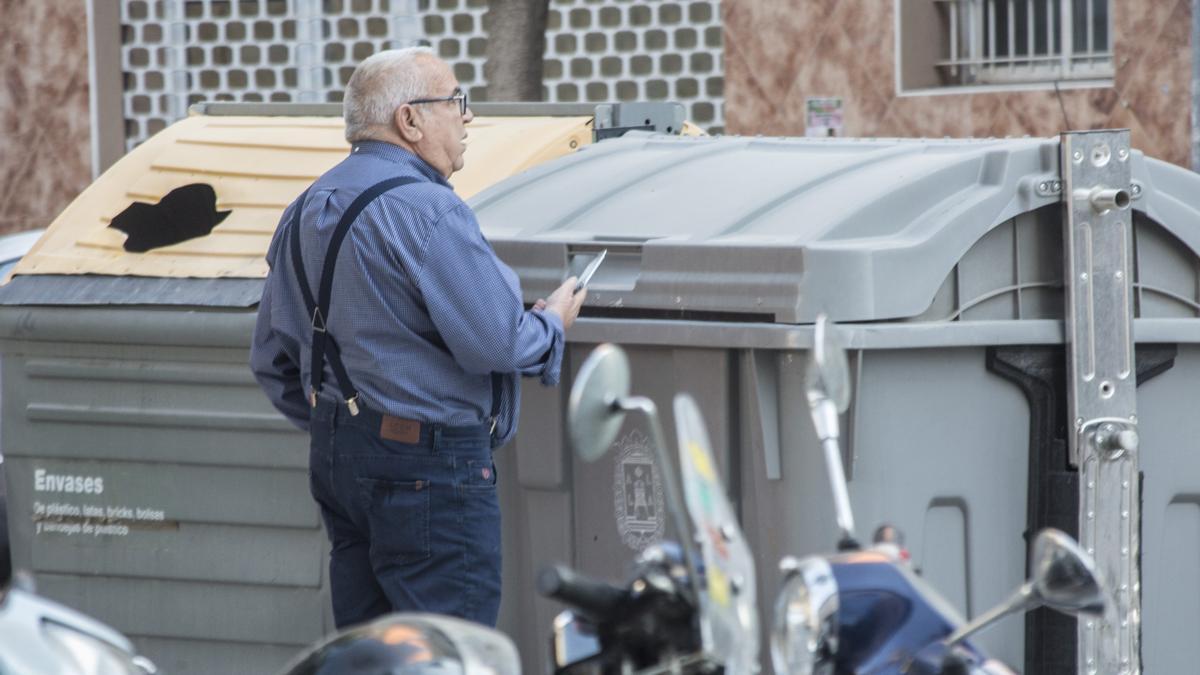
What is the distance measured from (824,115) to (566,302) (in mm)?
7725

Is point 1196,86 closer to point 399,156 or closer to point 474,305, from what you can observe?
point 399,156

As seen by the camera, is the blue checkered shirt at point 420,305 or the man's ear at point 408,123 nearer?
the blue checkered shirt at point 420,305

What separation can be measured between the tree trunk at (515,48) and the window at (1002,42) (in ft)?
13.6

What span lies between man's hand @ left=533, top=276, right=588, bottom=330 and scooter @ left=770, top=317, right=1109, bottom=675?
1.10m

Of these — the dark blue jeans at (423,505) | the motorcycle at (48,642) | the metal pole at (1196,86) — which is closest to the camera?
the motorcycle at (48,642)

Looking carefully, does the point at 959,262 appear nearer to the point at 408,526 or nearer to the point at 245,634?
the point at 408,526

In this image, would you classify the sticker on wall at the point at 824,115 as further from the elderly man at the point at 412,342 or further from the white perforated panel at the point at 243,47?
the elderly man at the point at 412,342

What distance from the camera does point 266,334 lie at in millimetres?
4215

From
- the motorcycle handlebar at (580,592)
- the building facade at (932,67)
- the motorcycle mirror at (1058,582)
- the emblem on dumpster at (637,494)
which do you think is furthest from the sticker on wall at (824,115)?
the motorcycle handlebar at (580,592)

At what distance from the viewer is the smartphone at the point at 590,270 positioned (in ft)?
13.9

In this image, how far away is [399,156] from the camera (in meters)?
Result: 3.97

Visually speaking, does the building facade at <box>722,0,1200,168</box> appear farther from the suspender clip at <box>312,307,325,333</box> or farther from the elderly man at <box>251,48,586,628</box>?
the suspender clip at <box>312,307,325,333</box>

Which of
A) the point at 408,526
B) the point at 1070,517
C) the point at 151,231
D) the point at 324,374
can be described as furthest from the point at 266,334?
the point at 1070,517

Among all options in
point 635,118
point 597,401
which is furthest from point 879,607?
point 635,118
